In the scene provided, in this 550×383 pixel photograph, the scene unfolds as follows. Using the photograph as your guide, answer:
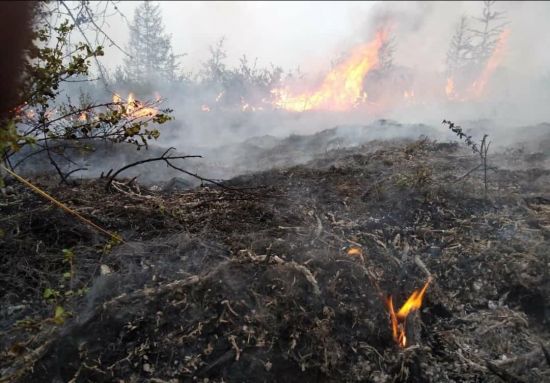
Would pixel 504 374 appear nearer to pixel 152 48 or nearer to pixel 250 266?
pixel 250 266

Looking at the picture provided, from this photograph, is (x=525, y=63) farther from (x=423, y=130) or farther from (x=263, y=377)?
(x=263, y=377)

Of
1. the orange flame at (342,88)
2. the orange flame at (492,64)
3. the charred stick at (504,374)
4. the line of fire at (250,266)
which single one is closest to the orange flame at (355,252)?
the line of fire at (250,266)

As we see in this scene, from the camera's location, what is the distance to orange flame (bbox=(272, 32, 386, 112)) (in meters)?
26.7

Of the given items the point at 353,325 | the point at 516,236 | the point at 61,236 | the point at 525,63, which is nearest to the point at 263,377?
the point at 353,325

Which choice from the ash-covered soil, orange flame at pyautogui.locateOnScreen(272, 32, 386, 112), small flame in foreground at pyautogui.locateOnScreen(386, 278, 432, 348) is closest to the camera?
the ash-covered soil

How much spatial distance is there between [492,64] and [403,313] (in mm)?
31667

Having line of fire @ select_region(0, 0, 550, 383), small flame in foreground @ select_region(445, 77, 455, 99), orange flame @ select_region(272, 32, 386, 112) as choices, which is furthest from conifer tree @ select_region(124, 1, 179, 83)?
line of fire @ select_region(0, 0, 550, 383)

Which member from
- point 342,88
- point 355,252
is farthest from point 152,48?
point 355,252

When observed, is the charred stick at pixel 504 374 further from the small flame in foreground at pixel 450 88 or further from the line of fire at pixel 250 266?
the small flame in foreground at pixel 450 88

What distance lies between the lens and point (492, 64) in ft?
95.2

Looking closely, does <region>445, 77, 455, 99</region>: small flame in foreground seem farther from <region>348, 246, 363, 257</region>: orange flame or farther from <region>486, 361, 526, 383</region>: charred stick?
<region>486, 361, 526, 383</region>: charred stick

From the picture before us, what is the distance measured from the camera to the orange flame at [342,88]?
87.6ft

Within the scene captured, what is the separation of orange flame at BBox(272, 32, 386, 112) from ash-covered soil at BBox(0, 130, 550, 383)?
23.1 meters

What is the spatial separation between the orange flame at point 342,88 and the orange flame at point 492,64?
7278mm
